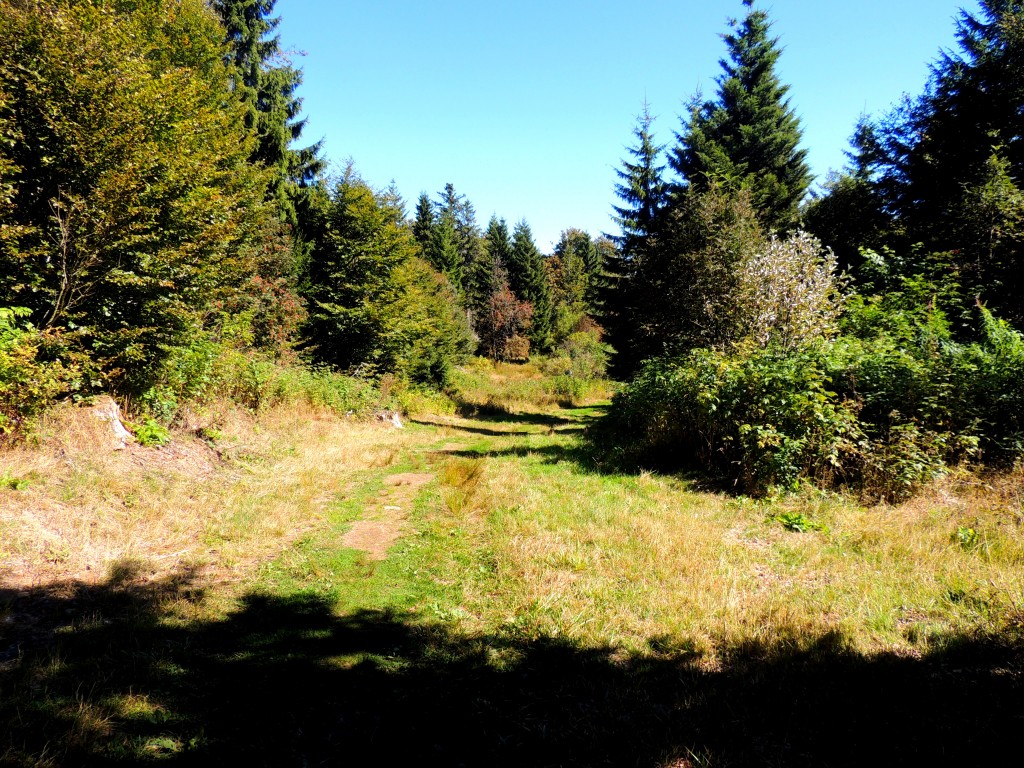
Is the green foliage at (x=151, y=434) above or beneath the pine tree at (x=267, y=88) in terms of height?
beneath

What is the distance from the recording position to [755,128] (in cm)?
2108

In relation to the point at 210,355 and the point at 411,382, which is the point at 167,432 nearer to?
the point at 210,355

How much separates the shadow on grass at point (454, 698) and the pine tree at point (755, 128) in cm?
2087

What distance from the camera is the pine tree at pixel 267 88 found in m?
23.4

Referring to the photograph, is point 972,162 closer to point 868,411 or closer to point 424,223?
point 868,411

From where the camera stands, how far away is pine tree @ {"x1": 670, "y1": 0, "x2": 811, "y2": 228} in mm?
20656

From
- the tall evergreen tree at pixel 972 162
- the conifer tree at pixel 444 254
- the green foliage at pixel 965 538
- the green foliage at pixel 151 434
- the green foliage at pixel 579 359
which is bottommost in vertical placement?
the green foliage at pixel 965 538

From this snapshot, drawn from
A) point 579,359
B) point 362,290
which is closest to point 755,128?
point 362,290

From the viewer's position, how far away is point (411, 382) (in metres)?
24.4

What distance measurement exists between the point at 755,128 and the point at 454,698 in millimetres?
25253

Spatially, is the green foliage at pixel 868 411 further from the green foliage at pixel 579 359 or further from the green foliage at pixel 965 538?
the green foliage at pixel 579 359

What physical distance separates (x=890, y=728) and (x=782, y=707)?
554 millimetres

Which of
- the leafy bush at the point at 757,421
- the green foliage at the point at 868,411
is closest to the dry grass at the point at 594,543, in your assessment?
the green foliage at the point at 868,411

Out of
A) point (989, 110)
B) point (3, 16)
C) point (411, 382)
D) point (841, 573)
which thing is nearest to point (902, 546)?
point (841, 573)
